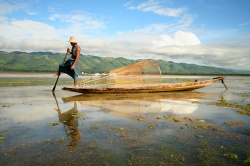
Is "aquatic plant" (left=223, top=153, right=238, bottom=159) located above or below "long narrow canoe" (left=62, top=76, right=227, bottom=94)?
below

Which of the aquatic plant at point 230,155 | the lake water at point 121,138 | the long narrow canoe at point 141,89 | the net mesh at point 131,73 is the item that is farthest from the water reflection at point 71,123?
the net mesh at point 131,73

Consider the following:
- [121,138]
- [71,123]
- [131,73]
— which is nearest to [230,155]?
[121,138]

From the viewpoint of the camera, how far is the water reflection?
21.1ft

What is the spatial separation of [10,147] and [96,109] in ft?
18.9

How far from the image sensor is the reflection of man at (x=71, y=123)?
643cm

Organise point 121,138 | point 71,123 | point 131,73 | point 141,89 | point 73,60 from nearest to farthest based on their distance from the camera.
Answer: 1. point 121,138
2. point 71,123
3. point 73,60
4. point 141,89
5. point 131,73

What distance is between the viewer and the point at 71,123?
321 inches

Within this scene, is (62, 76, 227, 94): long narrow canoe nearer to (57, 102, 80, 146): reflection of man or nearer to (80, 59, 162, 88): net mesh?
(80, 59, 162, 88): net mesh

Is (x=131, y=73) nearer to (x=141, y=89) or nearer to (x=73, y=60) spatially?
(x=141, y=89)

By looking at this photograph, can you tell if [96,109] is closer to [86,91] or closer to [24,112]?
[24,112]

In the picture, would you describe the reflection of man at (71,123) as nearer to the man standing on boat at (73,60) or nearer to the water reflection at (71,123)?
the water reflection at (71,123)

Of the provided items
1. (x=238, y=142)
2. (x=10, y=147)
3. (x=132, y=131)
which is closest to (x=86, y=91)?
(x=132, y=131)

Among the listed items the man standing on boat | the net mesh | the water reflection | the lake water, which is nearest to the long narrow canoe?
the net mesh

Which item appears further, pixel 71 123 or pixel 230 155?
pixel 71 123
